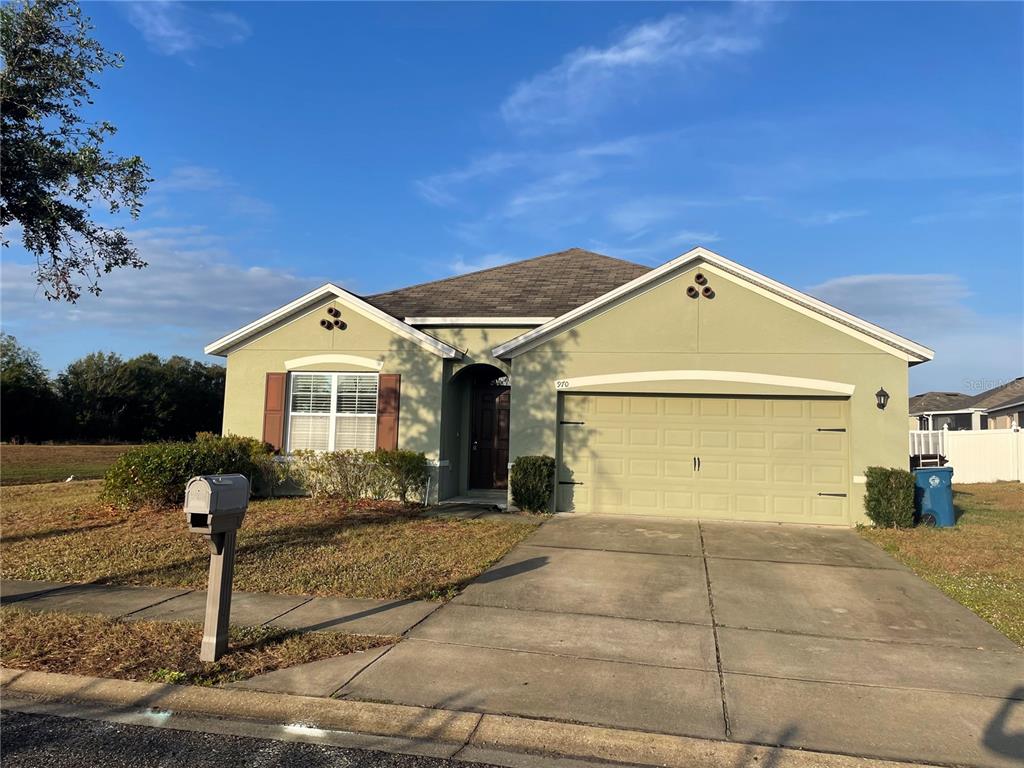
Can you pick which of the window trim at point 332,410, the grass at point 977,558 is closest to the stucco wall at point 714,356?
the grass at point 977,558

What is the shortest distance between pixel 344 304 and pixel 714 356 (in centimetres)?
745

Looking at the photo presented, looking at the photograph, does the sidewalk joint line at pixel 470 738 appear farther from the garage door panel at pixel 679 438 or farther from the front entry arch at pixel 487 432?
the front entry arch at pixel 487 432

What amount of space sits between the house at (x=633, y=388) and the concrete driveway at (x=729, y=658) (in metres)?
3.46

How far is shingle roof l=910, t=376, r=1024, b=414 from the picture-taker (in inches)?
1169

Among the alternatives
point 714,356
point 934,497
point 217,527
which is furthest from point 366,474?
point 934,497

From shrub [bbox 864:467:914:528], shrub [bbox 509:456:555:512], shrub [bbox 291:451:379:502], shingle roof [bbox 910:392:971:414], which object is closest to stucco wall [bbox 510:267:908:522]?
shrub [bbox 864:467:914:528]

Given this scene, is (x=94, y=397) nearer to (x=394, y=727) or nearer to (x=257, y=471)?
(x=257, y=471)

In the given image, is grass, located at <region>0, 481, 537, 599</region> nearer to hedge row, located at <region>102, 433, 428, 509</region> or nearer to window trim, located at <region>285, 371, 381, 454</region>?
hedge row, located at <region>102, 433, 428, 509</region>

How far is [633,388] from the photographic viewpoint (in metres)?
12.2

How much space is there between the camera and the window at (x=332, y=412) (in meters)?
13.4

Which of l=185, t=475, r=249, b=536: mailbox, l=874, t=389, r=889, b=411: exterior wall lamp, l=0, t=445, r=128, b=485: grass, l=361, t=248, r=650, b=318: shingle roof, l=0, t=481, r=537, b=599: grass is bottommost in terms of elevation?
l=0, t=481, r=537, b=599: grass

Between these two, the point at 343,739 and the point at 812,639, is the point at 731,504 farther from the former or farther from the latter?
the point at 343,739

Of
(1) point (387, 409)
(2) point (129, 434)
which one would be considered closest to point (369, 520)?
(1) point (387, 409)

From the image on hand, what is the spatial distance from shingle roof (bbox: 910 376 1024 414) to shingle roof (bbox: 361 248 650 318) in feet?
71.8
